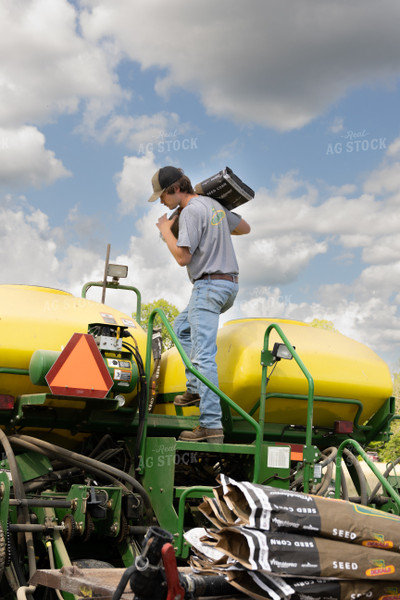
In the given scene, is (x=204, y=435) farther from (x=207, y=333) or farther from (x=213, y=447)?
(x=207, y=333)

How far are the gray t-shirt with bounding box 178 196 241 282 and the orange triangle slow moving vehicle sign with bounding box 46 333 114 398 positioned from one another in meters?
1.00

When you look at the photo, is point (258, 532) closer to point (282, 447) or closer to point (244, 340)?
point (282, 447)

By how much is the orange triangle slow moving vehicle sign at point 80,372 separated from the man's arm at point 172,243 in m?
0.91

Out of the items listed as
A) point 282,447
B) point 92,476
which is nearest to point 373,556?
point 282,447

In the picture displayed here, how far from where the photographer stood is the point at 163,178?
229 inches

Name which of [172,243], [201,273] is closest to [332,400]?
[201,273]

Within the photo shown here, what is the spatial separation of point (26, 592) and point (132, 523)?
99 centimetres

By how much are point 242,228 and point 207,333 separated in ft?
4.06

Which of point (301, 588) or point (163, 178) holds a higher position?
point (163, 178)

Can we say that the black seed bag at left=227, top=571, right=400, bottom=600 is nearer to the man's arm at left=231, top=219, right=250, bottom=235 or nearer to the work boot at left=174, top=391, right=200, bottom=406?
the work boot at left=174, top=391, right=200, bottom=406

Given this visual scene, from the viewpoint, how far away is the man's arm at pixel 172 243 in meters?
5.52

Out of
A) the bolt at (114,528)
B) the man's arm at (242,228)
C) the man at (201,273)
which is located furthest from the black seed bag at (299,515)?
the man's arm at (242,228)

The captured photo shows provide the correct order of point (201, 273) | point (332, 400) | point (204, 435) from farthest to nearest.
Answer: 1. point (332, 400)
2. point (201, 273)
3. point (204, 435)

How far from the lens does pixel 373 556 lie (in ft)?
10.8
